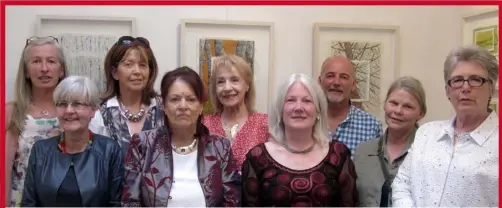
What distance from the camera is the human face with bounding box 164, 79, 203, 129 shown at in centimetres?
161

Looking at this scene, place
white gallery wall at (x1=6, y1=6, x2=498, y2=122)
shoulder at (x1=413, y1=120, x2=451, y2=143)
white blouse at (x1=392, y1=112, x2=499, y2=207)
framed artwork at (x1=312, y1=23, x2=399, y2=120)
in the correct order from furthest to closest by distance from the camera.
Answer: framed artwork at (x1=312, y1=23, x2=399, y2=120) → white gallery wall at (x1=6, y1=6, x2=498, y2=122) → shoulder at (x1=413, y1=120, x2=451, y2=143) → white blouse at (x1=392, y1=112, x2=499, y2=207)

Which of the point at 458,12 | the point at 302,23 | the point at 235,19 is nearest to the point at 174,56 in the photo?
the point at 235,19

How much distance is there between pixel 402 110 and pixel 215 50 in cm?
91

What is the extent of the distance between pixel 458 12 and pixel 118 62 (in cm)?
160

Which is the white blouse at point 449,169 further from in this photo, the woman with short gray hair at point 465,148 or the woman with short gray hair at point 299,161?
the woman with short gray hair at point 299,161

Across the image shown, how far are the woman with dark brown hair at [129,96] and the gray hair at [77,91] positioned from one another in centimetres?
20

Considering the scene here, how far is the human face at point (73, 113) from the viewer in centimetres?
165

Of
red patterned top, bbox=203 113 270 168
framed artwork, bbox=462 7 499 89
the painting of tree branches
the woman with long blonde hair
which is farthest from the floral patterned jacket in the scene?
framed artwork, bbox=462 7 499 89

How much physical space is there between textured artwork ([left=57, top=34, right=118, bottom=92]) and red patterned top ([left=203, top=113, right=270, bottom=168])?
0.60 m

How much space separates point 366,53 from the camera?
7.79 ft

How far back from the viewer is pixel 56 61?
1.92m

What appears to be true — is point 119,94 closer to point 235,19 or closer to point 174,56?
point 174,56

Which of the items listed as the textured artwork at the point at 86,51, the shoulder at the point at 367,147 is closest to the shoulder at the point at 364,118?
the shoulder at the point at 367,147

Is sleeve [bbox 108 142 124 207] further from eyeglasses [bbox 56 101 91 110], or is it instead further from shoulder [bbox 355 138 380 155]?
shoulder [bbox 355 138 380 155]
